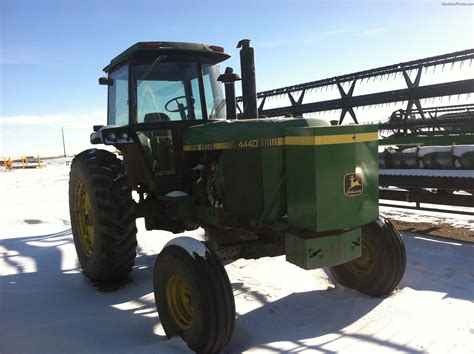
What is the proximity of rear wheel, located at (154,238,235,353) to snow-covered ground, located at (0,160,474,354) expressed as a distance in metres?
0.16

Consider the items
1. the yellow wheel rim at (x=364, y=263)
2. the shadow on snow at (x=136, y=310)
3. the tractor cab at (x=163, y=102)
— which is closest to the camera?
the shadow on snow at (x=136, y=310)

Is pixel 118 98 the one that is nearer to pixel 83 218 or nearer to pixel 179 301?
pixel 83 218

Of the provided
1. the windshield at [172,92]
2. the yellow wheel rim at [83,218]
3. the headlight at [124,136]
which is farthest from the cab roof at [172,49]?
the yellow wheel rim at [83,218]

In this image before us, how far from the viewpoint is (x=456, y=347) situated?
9.13 feet

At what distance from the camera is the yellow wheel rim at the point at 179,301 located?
309 cm

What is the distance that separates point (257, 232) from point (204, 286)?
1069 mm

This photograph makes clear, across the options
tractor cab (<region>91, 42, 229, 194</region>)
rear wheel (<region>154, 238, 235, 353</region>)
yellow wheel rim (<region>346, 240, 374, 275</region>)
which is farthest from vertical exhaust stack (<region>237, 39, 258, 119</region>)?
yellow wheel rim (<region>346, 240, 374, 275</region>)

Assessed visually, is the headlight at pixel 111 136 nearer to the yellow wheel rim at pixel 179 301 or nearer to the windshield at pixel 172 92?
the windshield at pixel 172 92

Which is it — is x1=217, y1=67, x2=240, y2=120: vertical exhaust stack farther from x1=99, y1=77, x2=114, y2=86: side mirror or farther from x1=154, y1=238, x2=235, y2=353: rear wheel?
x1=154, y1=238, x2=235, y2=353: rear wheel

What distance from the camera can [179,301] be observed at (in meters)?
3.19

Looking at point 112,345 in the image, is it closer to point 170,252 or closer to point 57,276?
point 170,252

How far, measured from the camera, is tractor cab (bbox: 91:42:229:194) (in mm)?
4180

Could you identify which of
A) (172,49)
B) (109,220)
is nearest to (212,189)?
(109,220)

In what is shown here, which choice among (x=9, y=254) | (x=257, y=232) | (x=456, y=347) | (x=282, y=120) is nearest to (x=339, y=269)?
(x=257, y=232)
